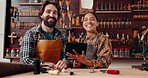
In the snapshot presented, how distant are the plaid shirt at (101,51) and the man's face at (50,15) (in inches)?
19.2

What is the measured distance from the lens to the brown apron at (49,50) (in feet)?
8.25

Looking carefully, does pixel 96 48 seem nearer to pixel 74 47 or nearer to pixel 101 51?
pixel 101 51

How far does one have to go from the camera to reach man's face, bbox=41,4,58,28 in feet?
8.65

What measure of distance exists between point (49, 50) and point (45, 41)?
0.12 metres

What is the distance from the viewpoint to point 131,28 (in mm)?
4020

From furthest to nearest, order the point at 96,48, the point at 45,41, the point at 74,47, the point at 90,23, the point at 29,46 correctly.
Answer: the point at 90,23, the point at 96,48, the point at 45,41, the point at 29,46, the point at 74,47

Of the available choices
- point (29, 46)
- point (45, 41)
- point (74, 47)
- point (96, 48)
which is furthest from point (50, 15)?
point (74, 47)

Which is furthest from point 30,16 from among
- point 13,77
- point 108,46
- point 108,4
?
point 13,77

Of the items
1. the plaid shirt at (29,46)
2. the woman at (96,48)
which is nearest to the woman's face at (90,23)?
the woman at (96,48)

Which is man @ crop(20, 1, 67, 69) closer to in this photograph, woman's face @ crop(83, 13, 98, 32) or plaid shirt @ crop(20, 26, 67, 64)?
plaid shirt @ crop(20, 26, 67, 64)

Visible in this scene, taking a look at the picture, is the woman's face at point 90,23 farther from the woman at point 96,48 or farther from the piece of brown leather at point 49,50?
the piece of brown leather at point 49,50

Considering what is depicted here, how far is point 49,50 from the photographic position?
2580 millimetres

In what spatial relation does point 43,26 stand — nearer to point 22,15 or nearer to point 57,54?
point 57,54

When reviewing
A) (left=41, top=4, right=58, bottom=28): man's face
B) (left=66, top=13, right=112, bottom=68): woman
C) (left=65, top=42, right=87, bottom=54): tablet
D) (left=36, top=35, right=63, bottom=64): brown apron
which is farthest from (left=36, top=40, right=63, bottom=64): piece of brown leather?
(left=65, top=42, right=87, bottom=54): tablet
